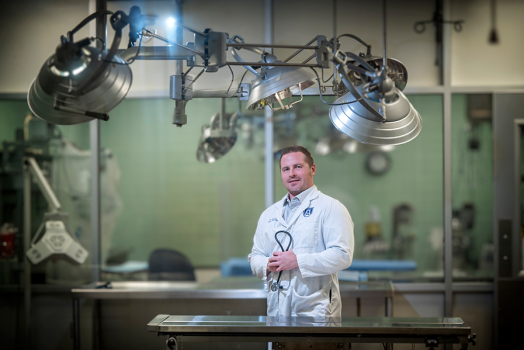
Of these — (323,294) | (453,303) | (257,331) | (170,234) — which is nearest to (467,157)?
(453,303)

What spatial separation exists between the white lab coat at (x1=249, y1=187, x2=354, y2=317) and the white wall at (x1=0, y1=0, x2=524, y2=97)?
1.31 m

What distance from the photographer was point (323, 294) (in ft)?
7.57

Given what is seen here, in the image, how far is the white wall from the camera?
3303 millimetres

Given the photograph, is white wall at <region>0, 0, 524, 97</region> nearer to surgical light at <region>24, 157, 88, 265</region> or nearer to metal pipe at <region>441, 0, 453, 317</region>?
metal pipe at <region>441, 0, 453, 317</region>

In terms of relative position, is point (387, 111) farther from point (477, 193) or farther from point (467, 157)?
point (467, 157)

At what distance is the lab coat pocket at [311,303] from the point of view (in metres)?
2.29

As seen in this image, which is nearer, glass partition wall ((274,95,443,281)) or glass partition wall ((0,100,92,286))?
glass partition wall ((0,100,92,286))

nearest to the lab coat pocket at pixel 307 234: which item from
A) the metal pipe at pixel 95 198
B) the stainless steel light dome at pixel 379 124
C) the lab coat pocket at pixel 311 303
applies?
the lab coat pocket at pixel 311 303

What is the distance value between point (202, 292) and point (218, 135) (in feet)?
3.45

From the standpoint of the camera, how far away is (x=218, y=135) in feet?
10.2

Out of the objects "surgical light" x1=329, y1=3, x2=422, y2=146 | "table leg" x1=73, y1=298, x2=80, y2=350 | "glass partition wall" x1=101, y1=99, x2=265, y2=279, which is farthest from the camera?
"glass partition wall" x1=101, y1=99, x2=265, y2=279

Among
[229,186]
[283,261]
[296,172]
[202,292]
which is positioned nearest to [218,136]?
[296,172]

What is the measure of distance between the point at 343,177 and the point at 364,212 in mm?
544

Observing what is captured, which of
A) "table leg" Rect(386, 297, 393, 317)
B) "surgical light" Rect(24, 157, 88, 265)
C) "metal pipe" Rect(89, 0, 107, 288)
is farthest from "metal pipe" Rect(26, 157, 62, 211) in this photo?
"table leg" Rect(386, 297, 393, 317)
